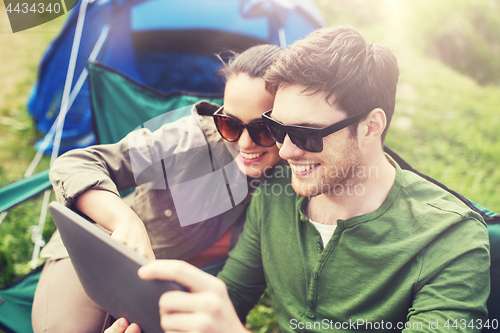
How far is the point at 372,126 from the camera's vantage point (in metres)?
1.16

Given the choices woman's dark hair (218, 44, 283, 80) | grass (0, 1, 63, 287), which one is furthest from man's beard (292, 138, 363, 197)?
grass (0, 1, 63, 287)

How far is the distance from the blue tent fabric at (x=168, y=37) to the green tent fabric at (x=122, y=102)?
0.53 meters

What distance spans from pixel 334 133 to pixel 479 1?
6.24 metres

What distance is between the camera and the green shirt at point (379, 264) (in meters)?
0.98

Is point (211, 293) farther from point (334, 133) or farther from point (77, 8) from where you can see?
point (77, 8)

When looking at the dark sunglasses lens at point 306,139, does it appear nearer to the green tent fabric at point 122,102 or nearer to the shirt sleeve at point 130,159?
the shirt sleeve at point 130,159

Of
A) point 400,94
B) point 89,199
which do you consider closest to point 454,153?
point 400,94


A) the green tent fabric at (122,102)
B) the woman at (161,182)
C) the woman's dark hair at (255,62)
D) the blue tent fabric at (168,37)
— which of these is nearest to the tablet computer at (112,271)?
the woman at (161,182)

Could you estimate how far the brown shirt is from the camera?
4.89ft

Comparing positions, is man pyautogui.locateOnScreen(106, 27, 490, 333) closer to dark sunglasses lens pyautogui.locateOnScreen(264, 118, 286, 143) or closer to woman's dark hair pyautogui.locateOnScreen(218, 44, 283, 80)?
dark sunglasses lens pyautogui.locateOnScreen(264, 118, 286, 143)

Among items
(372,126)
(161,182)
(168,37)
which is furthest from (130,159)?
(168,37)

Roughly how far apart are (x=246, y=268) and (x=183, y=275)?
876 mm

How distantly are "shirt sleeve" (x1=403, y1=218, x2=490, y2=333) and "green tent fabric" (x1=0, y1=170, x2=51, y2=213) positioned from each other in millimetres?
1805

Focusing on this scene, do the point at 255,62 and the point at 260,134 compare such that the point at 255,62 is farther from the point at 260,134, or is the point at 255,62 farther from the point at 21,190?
the point at 21,190
